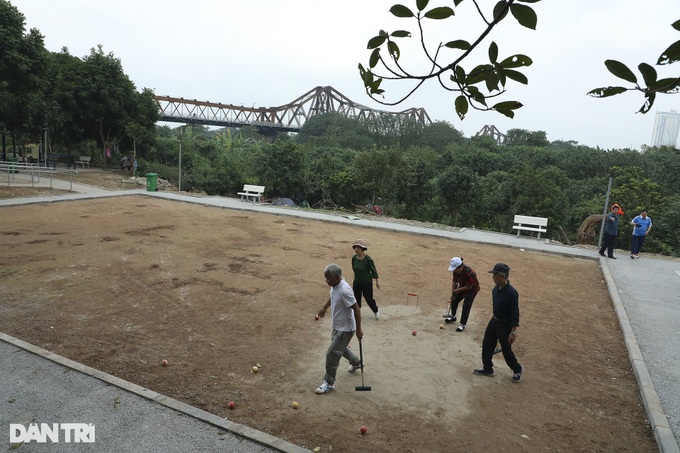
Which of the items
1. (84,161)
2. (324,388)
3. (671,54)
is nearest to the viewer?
(671,54)

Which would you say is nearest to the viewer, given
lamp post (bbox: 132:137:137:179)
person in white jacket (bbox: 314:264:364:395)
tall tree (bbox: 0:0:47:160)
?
person in white jacket (bbox: 314:264:364:395)

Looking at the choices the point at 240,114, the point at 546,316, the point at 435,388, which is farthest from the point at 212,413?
the point at 240,114

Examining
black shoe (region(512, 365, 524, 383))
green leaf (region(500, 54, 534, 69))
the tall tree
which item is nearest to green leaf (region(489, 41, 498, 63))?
green leaf (region(500, 54, 534, 69))

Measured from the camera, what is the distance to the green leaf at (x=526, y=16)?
5.50 feet

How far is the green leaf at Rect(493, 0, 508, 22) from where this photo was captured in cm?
179

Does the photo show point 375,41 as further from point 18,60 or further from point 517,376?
point 18,60

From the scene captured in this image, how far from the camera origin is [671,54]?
1510 millimetres

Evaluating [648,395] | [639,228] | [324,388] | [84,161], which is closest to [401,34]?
[324,388]

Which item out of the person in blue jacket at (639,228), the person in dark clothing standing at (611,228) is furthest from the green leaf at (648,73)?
the person in blue jacket at (639,228)

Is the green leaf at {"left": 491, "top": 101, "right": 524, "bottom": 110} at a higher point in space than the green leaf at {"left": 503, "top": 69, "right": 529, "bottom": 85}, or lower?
lower

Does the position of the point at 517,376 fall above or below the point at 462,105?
below

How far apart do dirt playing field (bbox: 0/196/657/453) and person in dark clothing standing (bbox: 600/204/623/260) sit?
1.37m

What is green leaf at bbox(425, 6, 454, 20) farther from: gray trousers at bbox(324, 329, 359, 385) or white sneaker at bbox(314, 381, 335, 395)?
white sneaker at bbox(314, 381, 335, 395)

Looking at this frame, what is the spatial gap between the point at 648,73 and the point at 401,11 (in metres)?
0.95
